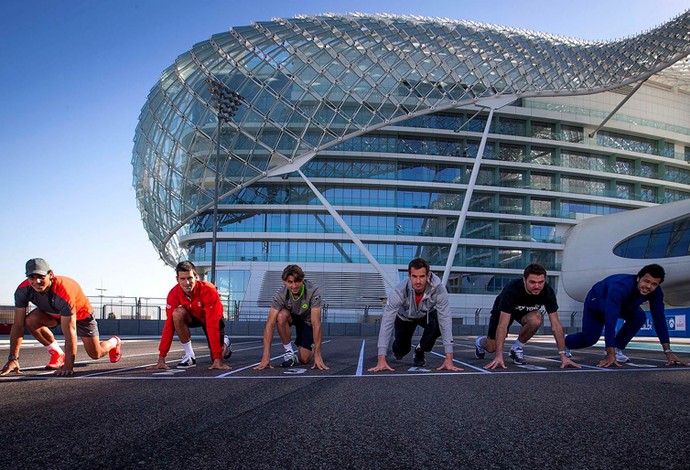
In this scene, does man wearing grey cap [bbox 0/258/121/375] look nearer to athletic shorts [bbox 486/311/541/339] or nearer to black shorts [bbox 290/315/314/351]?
black shorts [bbox 290/315/314/351]

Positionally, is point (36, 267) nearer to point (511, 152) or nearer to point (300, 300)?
point (300, 300)

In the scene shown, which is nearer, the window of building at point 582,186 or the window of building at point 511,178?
the window of building at point 511,178

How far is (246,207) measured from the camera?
147 feet

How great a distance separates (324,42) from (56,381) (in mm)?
34349

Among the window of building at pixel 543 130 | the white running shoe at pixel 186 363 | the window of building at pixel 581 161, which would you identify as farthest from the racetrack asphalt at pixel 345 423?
the window of building at pixel 581 161

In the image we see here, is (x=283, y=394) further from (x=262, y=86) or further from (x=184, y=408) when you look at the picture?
(x=262, y=86)

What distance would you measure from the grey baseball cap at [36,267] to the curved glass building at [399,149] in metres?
30.9

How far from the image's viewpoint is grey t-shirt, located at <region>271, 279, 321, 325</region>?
7262mm

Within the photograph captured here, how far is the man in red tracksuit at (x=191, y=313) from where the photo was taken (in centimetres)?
686

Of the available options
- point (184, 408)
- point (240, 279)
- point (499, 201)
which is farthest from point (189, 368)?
point (499, 201)

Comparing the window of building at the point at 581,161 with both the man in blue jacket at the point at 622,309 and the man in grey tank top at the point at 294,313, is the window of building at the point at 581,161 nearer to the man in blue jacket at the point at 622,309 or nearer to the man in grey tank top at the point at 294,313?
the man in blue jacket at the point at 622,309

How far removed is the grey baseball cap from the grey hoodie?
3951 millimetres

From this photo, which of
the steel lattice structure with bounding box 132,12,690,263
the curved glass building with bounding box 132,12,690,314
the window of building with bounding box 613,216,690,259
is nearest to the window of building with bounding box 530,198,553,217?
the curved glass building with bounding box 132,12,690,314

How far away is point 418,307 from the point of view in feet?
24.0
